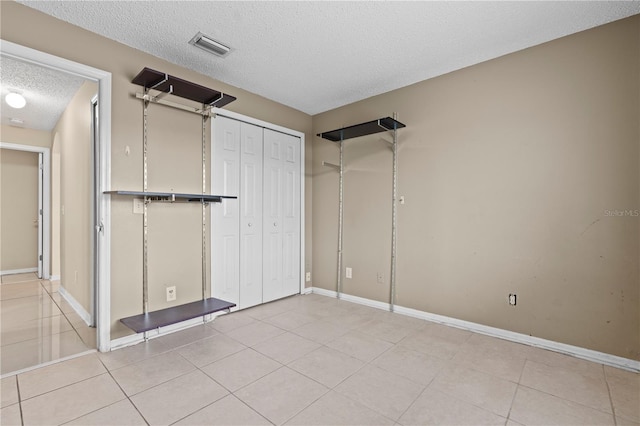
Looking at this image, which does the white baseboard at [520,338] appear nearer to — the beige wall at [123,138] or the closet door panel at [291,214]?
the closet door panel at [291,214]

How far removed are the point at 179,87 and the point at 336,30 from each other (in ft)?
4.56

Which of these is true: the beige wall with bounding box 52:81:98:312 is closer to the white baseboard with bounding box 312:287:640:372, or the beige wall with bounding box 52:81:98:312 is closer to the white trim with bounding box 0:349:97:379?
the white trim with bounding box 0:349:97:379

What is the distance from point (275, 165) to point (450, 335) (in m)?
2.69

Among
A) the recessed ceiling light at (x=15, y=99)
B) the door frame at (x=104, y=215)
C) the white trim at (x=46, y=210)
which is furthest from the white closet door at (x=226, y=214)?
the white trim at (x=46, y=210)

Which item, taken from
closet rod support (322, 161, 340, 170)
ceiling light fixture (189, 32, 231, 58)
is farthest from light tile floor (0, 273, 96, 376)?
closet rod support (322, 161, 340, 170)

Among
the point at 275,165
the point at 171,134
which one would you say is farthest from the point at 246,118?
the point at 171,134

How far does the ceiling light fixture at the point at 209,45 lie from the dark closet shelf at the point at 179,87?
0.34 meters

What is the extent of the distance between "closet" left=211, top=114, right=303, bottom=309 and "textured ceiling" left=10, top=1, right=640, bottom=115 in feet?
2.53

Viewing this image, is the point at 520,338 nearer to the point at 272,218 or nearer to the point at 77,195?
the point at 272,218

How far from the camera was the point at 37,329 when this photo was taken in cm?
292

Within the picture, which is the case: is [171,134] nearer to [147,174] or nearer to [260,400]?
[147,174]

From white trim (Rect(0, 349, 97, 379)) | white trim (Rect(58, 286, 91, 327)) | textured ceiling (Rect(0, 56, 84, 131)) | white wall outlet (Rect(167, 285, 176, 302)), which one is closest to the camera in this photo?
white trim (Rect(0, 349, 97, 379))

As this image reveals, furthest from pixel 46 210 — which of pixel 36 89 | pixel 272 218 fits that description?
pixel 272 218

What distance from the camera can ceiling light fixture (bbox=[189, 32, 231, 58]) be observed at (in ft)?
8.21
